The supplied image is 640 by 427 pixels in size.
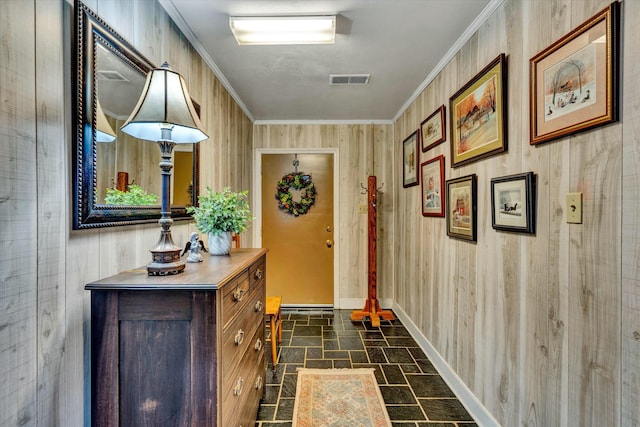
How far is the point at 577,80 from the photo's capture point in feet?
3.78

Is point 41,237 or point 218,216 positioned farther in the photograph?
point 218,216

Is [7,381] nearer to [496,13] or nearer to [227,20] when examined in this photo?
[227,20]

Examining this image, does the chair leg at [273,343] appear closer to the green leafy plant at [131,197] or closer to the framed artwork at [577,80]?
the green leafy plant at [131,197]

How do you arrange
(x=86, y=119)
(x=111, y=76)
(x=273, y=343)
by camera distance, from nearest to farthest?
(x=86, y=119) → (x=111, y=76) → (x=273, y=343)

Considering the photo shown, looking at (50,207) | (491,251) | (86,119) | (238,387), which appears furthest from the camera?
(491,251)

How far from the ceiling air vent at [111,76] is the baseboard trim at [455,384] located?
2586 mm

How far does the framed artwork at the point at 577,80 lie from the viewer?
103cm

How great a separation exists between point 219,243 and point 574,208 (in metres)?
1.64

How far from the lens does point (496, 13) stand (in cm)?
171

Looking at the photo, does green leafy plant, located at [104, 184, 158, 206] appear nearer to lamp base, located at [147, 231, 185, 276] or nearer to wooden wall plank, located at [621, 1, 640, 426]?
lamp base, located at [147, 231, 185, 276]

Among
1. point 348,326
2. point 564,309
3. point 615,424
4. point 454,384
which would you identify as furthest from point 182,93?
point 348,326

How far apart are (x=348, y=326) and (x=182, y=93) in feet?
9.70

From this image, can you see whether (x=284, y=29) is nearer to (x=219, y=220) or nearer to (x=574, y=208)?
(x=219, y=220)

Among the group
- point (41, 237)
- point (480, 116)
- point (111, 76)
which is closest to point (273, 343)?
point (41, 237)
